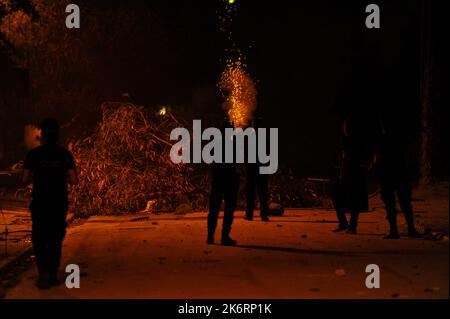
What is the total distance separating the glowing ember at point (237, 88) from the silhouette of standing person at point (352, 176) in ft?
65.4

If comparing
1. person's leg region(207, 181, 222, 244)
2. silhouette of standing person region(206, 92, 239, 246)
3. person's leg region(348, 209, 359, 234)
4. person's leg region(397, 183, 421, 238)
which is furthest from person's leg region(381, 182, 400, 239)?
person's leg region(207, 181, 222, 244)

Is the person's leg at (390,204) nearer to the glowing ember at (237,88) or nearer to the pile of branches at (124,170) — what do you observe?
the pile of branches at (124,170)

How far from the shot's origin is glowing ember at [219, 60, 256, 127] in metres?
36.0

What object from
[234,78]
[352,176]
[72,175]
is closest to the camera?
[72,175]

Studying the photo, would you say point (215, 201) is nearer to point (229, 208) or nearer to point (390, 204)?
point (229, 208)

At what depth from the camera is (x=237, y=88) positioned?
39.4 meters

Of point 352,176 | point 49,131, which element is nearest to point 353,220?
point 352,176

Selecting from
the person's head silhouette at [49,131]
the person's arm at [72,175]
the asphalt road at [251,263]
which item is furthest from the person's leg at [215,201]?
the person's head silhouette at [49,131]

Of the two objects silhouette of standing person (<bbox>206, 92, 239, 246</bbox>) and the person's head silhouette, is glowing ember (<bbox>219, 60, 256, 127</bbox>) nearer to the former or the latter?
silhouette of standing person (<bbox>206, 92, 239, 246</bbox>)

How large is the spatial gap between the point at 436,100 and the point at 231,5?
1601 cm

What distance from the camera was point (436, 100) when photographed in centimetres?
2455

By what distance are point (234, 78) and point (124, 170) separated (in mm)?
19720

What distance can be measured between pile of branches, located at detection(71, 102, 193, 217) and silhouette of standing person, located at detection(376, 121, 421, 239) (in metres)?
8.39
